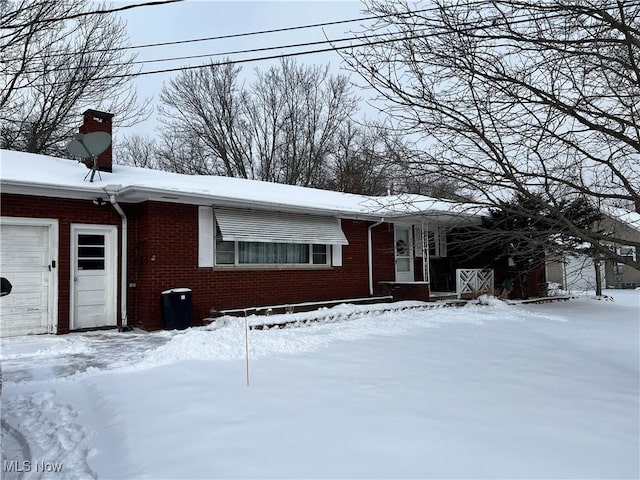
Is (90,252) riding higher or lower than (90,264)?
higher

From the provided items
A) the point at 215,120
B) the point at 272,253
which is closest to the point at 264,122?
the point at 215,120

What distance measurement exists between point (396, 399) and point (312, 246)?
26.5 feet

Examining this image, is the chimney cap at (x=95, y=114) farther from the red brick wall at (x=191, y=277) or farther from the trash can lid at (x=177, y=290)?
the trash can lid at (x=177, y=290)

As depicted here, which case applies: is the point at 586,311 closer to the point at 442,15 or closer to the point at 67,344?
the point at 442,15

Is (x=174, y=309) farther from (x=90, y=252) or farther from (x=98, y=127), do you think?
(x=98, y=127)

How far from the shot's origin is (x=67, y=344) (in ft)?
24.2

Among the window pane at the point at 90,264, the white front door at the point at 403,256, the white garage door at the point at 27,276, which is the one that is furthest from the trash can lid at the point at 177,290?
the white front door at the point at 403,256

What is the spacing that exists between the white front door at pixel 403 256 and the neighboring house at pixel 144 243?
102 inches

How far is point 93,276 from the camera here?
9.23 metres

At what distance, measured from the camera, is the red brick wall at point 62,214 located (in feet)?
27.1

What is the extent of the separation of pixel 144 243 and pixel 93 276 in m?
1.19

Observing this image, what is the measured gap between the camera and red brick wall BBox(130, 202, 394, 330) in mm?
9344

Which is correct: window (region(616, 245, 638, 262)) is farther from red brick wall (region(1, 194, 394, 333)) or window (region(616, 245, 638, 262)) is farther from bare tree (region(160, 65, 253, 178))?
bare tree (region(160, 65, 253, 178))

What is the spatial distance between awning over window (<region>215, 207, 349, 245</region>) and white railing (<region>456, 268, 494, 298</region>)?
4344 mm
